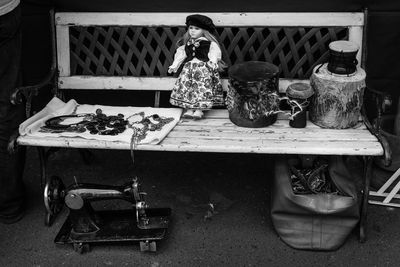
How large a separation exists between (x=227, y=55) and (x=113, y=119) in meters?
1.02

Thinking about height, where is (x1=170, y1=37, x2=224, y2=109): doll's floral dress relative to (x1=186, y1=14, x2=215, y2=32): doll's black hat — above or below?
below

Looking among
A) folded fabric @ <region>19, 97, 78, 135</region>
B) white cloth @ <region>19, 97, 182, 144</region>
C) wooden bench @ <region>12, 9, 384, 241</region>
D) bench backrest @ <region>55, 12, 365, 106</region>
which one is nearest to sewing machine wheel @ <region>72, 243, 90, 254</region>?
wooden bench @ <region>12, 9, 384, 241</region>

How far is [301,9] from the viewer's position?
4.26 m

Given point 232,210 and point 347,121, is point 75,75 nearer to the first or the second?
point 232,210

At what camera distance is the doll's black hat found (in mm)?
3869

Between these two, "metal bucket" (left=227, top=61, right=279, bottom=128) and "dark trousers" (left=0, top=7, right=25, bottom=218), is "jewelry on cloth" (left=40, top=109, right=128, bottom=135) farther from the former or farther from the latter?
"metal bucket" (left=227, top=61, right=279, bottom=128)

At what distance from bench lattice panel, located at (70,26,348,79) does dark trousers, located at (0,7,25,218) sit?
0.63 m

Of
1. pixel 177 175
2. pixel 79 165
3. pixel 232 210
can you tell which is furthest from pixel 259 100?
pixel 79 165

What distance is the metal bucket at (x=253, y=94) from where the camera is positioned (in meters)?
3.71

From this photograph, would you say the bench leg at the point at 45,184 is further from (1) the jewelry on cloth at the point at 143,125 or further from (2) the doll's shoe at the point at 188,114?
(2) the doll's shoe at the point at 188,114

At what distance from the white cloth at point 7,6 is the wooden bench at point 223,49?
58 cm

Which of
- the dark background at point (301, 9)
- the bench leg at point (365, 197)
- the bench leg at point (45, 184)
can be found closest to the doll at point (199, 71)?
the dark background at point (301, 9)

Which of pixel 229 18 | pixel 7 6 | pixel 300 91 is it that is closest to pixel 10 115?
pixel 7 6

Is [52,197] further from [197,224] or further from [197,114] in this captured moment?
[197,114]
